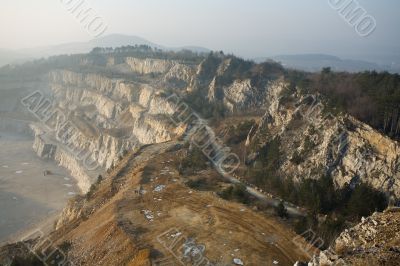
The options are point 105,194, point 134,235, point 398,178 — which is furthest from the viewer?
point 105,194

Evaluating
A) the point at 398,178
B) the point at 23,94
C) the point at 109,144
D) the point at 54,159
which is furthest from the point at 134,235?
the point at 23,94

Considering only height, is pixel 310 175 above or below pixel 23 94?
above

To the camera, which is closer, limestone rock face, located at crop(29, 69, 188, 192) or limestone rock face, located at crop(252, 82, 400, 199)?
limestone rock face, located at crop(252, 82, 400, 199)

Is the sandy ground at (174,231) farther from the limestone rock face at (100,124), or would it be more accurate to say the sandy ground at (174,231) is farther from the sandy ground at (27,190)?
the limestone rock face at (100,124)

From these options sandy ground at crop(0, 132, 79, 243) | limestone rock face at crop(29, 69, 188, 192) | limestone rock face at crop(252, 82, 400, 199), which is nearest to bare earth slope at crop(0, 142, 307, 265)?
limestone rock face at crop(252, 82, 400, 199)

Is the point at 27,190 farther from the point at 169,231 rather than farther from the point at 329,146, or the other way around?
the point at 329,146

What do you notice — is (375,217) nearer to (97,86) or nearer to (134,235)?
(134,235)

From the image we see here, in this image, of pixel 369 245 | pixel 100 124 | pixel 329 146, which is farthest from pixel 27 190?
pixel 369 245

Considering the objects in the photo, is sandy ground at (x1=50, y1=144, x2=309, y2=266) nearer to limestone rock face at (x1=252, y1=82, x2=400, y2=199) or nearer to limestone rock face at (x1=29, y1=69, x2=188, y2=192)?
limestone rock face at (x1=252, y1=82, x2=400, y2=199)
